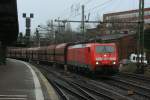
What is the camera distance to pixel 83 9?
6266cm

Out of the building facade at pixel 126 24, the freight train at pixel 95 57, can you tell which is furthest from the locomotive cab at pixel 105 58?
the building facade at pixel 126 24

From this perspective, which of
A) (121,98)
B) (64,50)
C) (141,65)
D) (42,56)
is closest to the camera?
(121,98)

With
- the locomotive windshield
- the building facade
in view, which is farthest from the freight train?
the building facade

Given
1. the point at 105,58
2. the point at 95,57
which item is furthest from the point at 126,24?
the point at 95,57

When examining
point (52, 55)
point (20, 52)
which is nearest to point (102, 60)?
point (52, 55)

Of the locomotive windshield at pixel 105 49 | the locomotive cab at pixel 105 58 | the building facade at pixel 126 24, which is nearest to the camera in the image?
the locomotive cab at pixel 105 58

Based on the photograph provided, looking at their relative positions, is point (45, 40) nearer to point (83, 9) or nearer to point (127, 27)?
point (127, 27)

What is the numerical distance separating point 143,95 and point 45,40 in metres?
98.5

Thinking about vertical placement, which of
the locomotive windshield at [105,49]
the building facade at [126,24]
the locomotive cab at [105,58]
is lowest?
the locomotive cab at [105,58]

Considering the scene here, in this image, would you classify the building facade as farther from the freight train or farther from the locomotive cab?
the locomotive cab

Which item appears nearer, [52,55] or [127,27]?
[52,55]

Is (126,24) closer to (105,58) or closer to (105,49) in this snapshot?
(105,49)

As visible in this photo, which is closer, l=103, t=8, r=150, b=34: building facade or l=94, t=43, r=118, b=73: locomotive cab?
l=94, t=43, r=118, b=73: locomotive cab

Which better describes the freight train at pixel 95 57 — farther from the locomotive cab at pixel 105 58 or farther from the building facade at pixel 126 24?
the building facade at pixel 126 24
